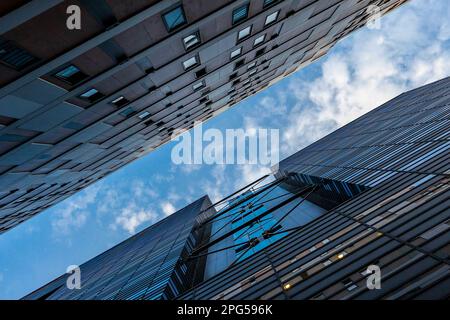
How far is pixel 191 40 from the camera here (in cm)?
1712

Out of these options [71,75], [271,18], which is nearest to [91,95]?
[71,75]

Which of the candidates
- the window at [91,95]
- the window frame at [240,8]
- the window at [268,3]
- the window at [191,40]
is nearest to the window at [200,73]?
the window at [191,40]

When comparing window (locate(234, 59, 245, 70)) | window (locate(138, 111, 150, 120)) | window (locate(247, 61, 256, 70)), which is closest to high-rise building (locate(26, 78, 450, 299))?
window (locate(247, 61, 256, 70))

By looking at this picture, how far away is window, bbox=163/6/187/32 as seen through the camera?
13805mm

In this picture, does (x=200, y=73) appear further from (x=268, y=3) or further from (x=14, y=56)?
(x=14, y=56)

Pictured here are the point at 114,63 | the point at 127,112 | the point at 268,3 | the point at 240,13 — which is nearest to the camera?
the point at 114,63

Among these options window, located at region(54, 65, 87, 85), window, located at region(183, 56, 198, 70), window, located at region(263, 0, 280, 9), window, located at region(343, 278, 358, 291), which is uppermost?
window, located at region(263, 0, 280, 9)

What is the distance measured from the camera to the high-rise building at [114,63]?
1134 cm

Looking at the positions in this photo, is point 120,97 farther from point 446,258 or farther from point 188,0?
point 446,258

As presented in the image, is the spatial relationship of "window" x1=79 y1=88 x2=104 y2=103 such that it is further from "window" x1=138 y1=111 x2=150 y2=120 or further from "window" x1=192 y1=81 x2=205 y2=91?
"window" x1=192 y1=81 x2=205 y2=91

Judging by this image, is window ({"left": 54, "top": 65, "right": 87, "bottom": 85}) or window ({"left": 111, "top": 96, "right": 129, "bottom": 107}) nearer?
window ({"left": 54, "top": 65, "right": 87, "bottom": 85})

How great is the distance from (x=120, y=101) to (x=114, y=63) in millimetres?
4997

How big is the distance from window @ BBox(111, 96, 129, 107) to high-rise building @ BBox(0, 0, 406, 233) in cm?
9

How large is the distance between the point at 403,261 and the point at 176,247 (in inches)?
1075
